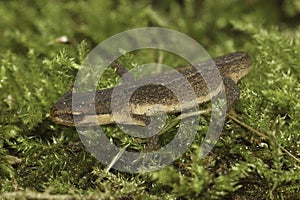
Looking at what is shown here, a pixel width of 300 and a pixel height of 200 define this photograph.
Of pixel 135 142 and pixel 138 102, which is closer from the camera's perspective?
pixel 135 142

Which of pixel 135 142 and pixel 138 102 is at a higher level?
pixel 138 102

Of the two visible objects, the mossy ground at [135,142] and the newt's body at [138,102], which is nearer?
the mossy ground at [135,142]

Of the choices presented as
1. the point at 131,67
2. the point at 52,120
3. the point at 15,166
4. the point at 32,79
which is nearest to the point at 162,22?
the point at 131,67

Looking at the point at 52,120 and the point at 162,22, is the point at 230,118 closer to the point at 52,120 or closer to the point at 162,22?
the point at 52,120

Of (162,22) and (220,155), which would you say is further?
(162,22)

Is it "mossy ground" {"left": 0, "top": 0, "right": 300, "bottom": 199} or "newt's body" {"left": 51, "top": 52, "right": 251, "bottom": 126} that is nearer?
"mossy ground" {"left": 0, "top": 0, "right": 300, "bottom": 199}

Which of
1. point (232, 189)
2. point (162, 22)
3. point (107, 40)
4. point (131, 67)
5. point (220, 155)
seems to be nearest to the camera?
point (232, 189)

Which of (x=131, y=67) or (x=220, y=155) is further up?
(x=131, y=67)

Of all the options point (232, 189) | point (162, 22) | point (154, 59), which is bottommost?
point (232, 189)
